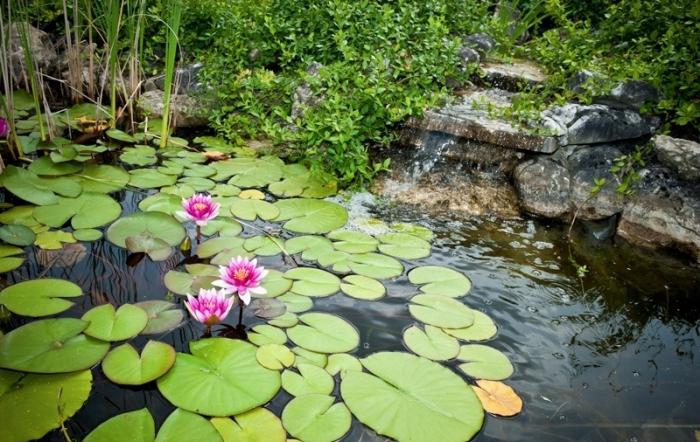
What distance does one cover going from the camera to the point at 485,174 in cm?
388

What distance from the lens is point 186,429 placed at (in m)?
1.64

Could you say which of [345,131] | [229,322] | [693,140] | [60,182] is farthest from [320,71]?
[693,140]

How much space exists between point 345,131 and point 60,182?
2.03 meters

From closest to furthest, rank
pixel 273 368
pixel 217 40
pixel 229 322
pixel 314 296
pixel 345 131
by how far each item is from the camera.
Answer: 1. pixel 273 368
2. pixel 229 322
3. pixel 314 296
4. pixel 345 131
5. pixel 217 40

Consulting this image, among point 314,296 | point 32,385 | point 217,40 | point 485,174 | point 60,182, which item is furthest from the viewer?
point 217,40

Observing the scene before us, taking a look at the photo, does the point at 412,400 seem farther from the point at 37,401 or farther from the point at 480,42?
the point at 480,42

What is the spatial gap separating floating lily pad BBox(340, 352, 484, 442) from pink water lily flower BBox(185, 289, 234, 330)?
1.97 feet

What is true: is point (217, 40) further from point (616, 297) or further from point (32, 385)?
point (616, 297)

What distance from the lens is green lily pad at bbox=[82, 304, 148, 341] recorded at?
201 centimetres

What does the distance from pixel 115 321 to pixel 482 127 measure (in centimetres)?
292

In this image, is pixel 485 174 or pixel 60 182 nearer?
pixel 60 182

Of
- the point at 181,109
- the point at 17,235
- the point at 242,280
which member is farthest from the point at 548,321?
the point at 181,109

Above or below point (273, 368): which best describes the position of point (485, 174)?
above

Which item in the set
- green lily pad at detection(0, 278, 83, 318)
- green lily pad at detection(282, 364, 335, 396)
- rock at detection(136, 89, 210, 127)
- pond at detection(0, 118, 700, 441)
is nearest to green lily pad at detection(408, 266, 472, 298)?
pond at detection(0, 118, 700, 441)
